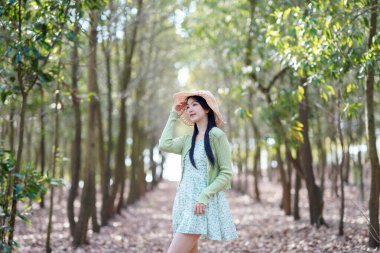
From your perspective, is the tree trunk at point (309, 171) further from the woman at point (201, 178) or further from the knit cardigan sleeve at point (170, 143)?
the knit cardigan sleeve at point (170, 143)

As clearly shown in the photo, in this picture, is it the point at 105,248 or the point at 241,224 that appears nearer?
the point at 105,248

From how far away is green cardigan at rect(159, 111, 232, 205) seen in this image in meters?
4.90

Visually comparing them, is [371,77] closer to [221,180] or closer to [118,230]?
[221,180]

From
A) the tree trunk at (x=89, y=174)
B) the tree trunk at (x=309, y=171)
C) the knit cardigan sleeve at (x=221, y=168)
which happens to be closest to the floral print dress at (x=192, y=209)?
the knit cardigan sleeve at (x=221, y=168)

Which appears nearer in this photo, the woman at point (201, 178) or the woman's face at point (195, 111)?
the woman at point (201, 178)

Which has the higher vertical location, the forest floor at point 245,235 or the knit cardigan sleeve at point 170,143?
the knit cardigan sleeve at point 170,143

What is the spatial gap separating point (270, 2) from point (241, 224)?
6325mm

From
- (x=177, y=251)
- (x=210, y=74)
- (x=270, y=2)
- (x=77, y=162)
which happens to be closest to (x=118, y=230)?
(x=77, y=162)

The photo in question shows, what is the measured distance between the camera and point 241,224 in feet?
47.9

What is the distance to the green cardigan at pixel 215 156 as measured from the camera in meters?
4.90

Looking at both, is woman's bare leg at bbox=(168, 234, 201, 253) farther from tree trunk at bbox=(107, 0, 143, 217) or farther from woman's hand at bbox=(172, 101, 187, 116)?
tree trunk at bbox=(107, 0, 143, 217)

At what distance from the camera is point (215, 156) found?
→ 5109mm

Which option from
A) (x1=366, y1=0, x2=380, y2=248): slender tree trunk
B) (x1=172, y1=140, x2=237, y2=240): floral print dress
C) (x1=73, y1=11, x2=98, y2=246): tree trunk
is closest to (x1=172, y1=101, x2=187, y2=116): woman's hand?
(x1=172, y1=140, x2=237, y2=240): floral print dress

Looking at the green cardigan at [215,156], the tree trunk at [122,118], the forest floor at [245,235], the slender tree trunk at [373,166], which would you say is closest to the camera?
the green cardigan at [215,156]
